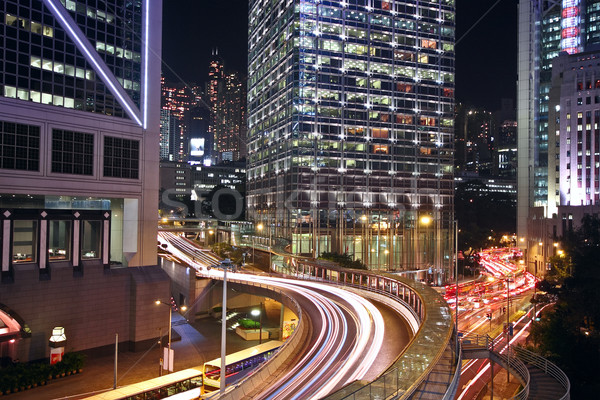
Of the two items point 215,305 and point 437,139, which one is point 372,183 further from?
point 215,305

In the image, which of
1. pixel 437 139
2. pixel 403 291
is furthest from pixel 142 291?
pixel 437 139

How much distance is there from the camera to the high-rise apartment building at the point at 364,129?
80188 millimetres

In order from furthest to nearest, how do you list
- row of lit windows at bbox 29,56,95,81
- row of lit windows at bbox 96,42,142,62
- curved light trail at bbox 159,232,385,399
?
1. row of lit windows at bbox 96,42,142,62
2. row of lit windows at bbox 29,56,95,81
3. curved light trail at bbox 159,232,385,399

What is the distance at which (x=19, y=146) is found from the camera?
35812 millimetres

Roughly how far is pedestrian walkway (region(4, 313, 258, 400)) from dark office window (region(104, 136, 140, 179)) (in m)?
15.7

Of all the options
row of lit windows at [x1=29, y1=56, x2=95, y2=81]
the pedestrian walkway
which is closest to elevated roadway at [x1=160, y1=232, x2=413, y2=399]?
the pedestrian walkway

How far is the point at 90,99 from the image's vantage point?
131 feet

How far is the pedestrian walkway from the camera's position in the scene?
31688mm

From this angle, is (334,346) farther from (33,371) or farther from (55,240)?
(55,240)

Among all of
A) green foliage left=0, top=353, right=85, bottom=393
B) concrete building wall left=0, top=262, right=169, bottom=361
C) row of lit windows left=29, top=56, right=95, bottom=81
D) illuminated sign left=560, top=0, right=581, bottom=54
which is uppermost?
illuminated sign left=560, top=0, right=581, bottom=54

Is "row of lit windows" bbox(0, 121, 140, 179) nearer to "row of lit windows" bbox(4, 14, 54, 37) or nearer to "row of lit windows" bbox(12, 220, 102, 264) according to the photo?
"row of lit windows" bbox(12, 220, 102, 264)

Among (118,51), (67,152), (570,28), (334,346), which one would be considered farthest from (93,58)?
(570,28)

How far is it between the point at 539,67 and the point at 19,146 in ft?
412

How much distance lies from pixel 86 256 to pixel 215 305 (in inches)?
821
